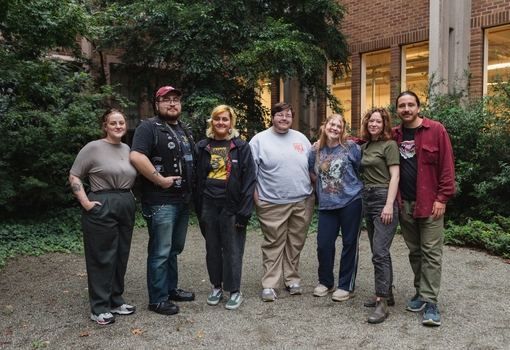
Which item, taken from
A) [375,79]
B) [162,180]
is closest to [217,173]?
[162,180]

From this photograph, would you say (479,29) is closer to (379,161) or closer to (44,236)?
(379,161)

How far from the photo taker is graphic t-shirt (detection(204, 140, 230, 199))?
4527mm

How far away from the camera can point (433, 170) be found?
421 cm

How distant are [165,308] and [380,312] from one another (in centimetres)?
199

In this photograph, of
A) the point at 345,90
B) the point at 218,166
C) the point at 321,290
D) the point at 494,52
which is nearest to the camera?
the point at 218,166

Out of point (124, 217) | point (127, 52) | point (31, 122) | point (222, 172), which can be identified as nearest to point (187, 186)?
point (222, 172)

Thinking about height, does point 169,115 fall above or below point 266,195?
above

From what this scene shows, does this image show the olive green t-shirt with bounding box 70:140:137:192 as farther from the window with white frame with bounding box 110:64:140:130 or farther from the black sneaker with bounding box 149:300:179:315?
the window with white frame with bounding box 110:64:140:130

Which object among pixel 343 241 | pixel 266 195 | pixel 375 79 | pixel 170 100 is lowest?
pixel 343 241

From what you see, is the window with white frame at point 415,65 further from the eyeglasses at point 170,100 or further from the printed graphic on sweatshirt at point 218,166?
the eyeglasses at point 170,100

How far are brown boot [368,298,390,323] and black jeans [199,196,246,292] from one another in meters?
1.34

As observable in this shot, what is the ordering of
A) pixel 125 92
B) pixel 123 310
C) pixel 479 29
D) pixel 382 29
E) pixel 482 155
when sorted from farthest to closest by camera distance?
pixel 125 92 → pixel 382 29 → pixel 479 29 → pixel 482 155 → pixel 123 310

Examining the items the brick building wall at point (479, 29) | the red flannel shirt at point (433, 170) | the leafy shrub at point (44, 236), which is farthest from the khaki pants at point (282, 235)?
the brick building wall at point (479, 29)

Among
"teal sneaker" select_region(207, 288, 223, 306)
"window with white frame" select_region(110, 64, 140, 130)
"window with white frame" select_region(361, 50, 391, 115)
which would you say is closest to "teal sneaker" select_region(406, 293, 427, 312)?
"teal sneaker" select_region(207, 288, 223, 306)
